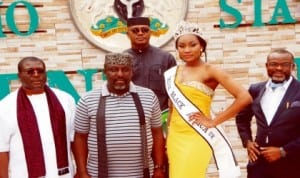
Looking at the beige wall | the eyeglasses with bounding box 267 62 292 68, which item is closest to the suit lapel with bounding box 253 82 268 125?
the eyeglasses with bounding box 267 62 292 68

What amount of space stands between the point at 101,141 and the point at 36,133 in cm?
43

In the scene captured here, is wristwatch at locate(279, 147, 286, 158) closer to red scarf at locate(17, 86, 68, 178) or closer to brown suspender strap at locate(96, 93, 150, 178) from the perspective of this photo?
brown suspender strap at locate(96, 93, 150, 178)

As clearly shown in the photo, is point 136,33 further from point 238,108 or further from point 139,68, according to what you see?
point 238,108

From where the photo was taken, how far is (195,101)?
3816mm

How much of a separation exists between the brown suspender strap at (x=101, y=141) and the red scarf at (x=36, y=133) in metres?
0.30

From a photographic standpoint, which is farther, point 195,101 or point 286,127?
point 286,127

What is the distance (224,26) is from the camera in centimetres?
605

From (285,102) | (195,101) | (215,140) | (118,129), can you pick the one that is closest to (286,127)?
(285,102)

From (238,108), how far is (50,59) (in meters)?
2.72

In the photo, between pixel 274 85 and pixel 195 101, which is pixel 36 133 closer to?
pixel 195 101

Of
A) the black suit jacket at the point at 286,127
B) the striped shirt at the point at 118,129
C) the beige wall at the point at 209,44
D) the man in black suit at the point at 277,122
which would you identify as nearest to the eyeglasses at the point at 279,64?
the man in black suit at the point at 277,122

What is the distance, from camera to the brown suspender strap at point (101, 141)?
3666 millimetres

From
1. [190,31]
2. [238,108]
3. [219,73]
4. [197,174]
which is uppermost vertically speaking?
[190,31]

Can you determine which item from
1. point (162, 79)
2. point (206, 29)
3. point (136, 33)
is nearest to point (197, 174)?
point (162, 79)
